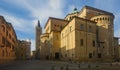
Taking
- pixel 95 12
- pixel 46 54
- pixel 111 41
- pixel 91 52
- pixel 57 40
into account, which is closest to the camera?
pixel 91 52

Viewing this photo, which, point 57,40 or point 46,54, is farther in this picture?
point 46,54

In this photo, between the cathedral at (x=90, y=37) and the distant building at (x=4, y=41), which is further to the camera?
the cathedral at (x=90, y=37)

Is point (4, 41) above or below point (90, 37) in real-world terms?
below

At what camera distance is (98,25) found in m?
52.1

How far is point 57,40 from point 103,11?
19836 mm

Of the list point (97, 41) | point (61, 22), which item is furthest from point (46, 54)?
point (97, 41)

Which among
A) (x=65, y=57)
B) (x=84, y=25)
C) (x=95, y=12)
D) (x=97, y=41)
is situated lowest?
(x=65, y=57)

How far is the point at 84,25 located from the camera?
4850 cm

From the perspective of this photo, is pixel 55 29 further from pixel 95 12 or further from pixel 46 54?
pixel 95 12

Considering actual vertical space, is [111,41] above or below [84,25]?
below

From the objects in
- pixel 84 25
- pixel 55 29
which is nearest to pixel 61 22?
pixel 55 29

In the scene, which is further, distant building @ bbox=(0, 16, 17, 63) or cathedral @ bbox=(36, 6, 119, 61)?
cathedral @ bbox=(36, 6, 119, 61)

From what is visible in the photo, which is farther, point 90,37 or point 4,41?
point 90,37

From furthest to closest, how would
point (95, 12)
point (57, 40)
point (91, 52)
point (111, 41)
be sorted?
point (57, 40), point (95, 12), point (111, 41), point (91, 52)
